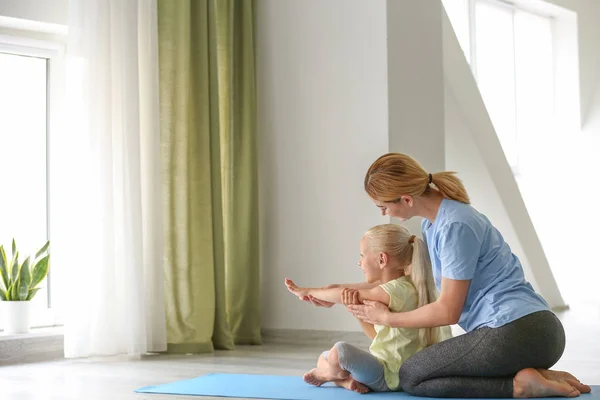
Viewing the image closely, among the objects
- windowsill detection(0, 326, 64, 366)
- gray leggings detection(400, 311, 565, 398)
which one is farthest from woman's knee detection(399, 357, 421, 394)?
windowsill detection(0, 326, 64, 366)

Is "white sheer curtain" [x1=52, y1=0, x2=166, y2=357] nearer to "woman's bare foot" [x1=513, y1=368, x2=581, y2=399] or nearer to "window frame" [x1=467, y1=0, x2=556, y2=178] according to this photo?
"woman's bare foot" [x1=513, y1=368, x2=581, y2=399]

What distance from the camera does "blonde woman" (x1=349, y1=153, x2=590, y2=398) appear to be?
254 cm

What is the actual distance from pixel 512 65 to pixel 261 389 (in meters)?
5.65

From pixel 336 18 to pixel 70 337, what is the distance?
212 centimetres

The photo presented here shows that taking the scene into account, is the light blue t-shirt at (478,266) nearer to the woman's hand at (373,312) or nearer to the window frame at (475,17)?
the woman's hand at (373,312)

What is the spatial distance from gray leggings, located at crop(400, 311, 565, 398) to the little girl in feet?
0.35

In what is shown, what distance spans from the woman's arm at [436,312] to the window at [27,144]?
2368 mm

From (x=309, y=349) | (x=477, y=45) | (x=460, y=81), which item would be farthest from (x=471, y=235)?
(x=477, y=45)

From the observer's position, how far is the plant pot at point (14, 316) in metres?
4.14

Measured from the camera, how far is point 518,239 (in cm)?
679

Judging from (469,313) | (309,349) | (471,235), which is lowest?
(309,349)

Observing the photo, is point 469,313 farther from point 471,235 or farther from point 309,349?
point 309,349

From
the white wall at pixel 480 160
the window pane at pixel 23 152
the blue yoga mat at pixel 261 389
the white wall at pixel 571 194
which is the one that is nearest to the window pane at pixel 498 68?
the white wall at pixel 571 194

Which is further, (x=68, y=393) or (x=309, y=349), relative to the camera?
(x=309, y=349)
